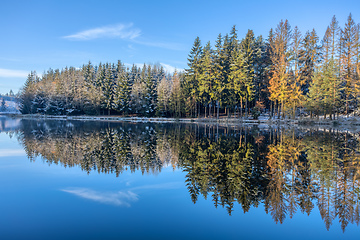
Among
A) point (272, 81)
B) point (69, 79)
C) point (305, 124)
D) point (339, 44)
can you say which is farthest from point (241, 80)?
point (69, 79)

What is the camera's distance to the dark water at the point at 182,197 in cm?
581

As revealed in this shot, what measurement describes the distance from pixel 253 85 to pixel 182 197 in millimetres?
42125

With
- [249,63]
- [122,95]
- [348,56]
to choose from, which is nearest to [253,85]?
[249,63]

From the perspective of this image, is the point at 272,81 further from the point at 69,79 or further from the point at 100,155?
the point at 69,79

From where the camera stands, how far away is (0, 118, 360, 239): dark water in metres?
5.81

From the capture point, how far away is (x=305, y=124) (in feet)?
128

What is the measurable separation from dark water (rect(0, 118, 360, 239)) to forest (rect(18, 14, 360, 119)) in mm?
30477

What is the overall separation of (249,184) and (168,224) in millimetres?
3877

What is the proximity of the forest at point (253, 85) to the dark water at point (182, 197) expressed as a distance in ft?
100.0

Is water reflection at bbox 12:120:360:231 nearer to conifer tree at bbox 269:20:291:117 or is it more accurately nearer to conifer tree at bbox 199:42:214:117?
conifer tree at bbox 269:20:291:117

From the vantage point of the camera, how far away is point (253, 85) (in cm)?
4662

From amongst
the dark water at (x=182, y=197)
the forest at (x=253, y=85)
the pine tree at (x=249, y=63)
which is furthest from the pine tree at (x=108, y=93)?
the dark water at (x=182, y=197)

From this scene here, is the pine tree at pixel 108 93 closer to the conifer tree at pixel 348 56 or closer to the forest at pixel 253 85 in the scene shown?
the forest at pixel 253 85

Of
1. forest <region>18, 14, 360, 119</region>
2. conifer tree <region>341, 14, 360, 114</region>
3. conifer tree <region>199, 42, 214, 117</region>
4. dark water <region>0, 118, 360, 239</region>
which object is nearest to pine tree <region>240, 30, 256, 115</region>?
forest <region>18, 14, 360, 119</region>
